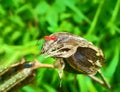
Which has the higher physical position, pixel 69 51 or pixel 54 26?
pixel 54 26

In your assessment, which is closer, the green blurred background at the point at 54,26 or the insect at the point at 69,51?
the insect at the point at 69,51

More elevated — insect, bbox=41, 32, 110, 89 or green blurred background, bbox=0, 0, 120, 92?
green blurred background, bbox=0, 0, 120, 92

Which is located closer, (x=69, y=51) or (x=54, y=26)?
(x=69, y=51)

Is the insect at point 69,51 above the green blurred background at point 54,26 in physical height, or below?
below

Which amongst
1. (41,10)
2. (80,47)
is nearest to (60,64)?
(80,47)

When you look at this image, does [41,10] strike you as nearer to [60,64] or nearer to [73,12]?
[73,12]
